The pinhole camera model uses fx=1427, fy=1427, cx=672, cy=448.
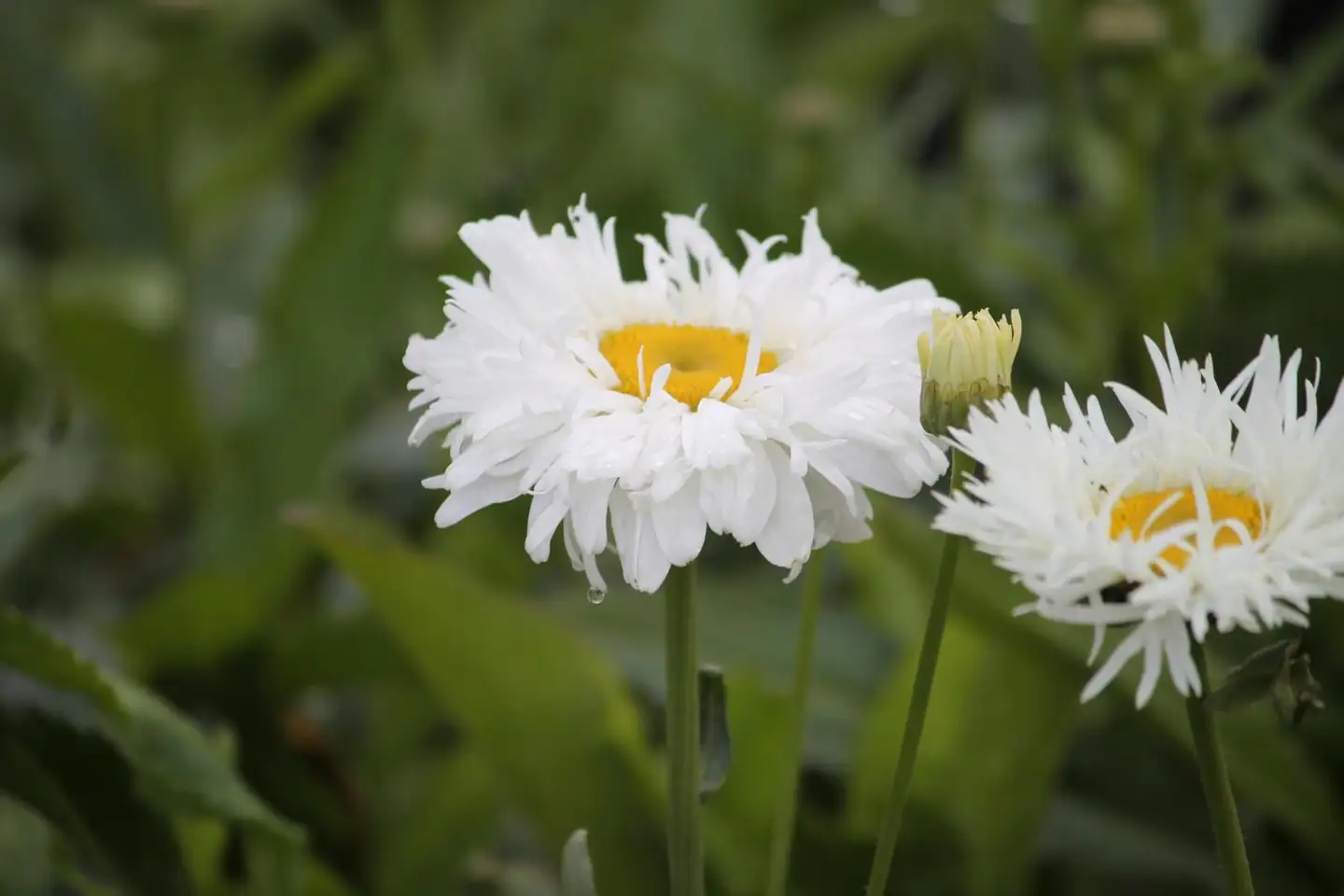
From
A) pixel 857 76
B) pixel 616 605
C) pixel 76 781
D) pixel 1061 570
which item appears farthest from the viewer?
pixel 857 76

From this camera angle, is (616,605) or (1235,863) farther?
(616,605)

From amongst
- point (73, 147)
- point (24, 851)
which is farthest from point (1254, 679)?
point (73, 147)

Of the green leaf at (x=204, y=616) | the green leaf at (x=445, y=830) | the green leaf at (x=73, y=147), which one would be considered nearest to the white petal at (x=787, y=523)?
the green leaf at (x=445, y=830)

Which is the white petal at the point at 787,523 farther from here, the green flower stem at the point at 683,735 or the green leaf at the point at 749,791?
the green leaf at the point at 749,791

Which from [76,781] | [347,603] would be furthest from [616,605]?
[76,781]

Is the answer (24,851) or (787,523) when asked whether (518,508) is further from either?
(787,523)

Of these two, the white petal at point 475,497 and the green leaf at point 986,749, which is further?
the green leaf at point 986,749

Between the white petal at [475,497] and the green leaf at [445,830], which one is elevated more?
the green leaf at [445,830]

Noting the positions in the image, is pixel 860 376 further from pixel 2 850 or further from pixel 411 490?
pixel 411 490
